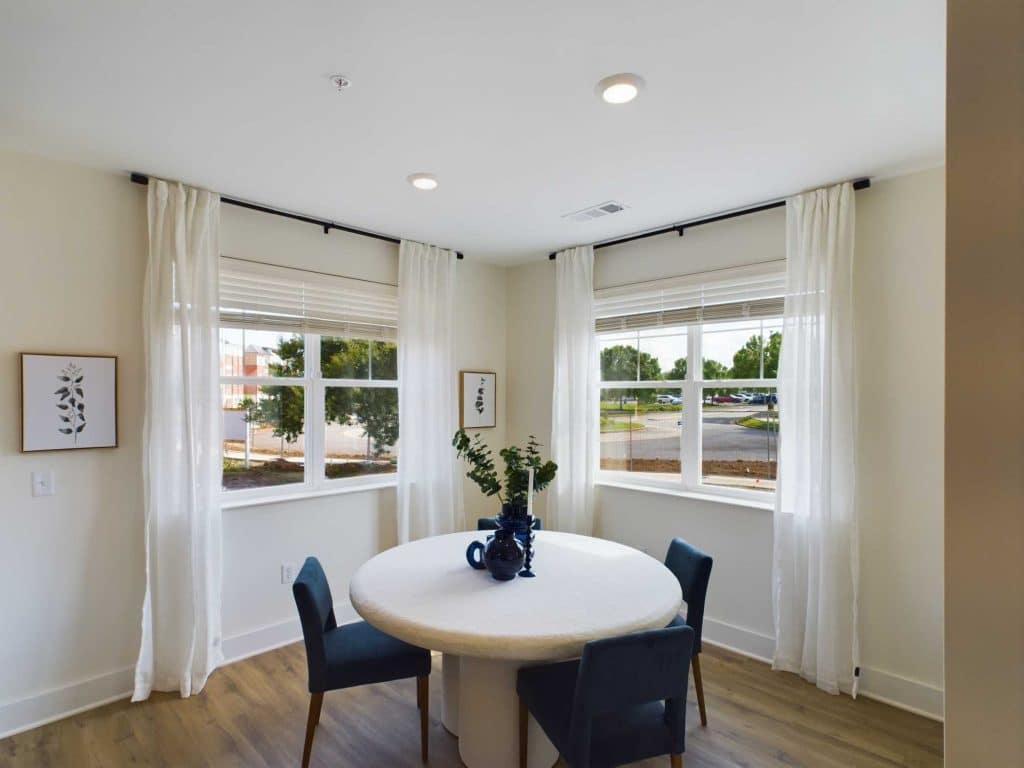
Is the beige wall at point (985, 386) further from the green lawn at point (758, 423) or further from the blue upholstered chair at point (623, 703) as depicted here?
the green lawn at point (758, 423)

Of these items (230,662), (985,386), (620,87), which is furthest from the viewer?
(230,662)

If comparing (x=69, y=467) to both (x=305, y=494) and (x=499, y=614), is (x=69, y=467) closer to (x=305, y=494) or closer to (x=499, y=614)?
(x=305, y=494)

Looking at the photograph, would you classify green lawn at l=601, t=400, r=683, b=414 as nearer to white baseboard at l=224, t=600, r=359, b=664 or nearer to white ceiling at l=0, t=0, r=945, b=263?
white ceiling at l=0, t=0, r=945, b=263

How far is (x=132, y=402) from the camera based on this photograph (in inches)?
108

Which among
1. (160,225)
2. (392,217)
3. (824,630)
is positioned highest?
(392,217)

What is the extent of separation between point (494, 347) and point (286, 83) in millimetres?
2834

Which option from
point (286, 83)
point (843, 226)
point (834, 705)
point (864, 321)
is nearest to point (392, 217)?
point (286, 83)

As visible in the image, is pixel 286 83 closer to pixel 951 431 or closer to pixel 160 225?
pixel 160 225

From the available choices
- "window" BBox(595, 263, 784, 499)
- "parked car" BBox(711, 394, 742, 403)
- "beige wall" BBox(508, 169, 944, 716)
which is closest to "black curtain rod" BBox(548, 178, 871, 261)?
"beige wall" BBox(508, 169, 944, 716)

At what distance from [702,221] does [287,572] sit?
3362 mm

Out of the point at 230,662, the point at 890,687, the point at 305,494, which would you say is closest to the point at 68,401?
the point at 305,494

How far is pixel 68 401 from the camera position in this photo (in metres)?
2.55

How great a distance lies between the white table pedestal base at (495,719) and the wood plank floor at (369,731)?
21 centimetres

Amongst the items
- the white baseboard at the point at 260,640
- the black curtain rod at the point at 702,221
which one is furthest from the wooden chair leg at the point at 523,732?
the black curtain rod at the point at 702,221
